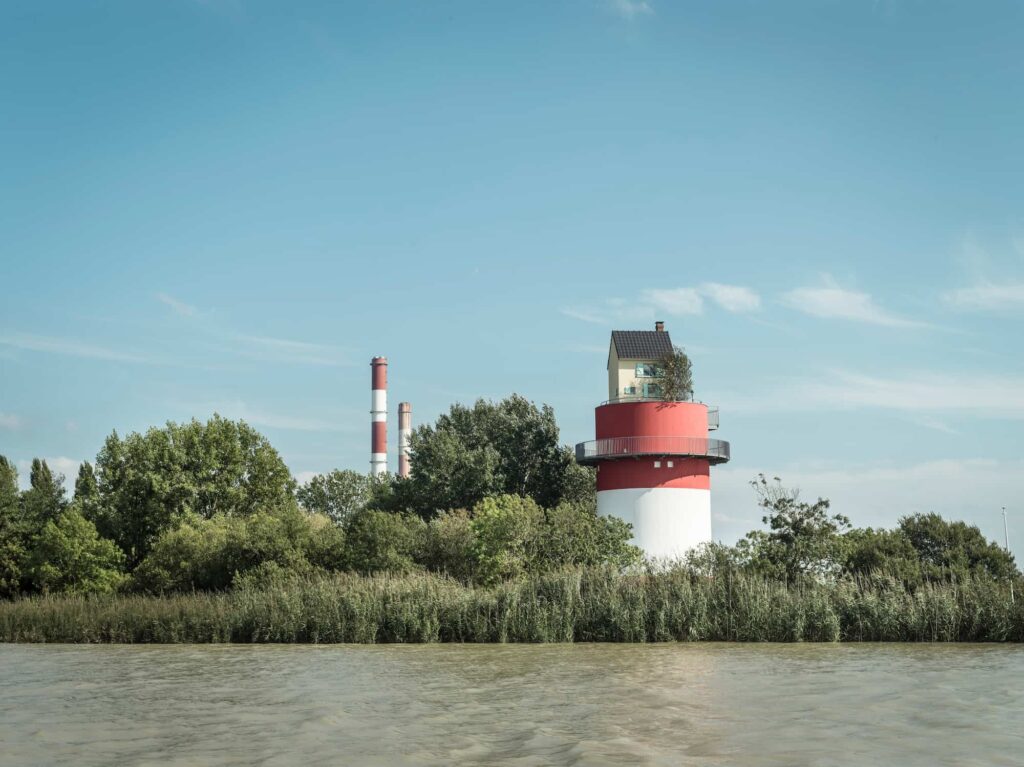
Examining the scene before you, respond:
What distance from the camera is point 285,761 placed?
1152 cm

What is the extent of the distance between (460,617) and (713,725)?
15.1m

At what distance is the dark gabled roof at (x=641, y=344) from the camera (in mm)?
45594

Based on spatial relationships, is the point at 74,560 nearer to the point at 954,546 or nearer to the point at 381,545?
the point at 381,545

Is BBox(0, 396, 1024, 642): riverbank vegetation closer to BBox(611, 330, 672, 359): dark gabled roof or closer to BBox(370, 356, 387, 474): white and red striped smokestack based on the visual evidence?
BBox(611, 330, 672, 359): dark gabled roof

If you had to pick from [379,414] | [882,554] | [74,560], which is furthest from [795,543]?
[379,414]

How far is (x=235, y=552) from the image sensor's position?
3838 cm

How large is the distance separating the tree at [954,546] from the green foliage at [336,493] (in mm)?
42751

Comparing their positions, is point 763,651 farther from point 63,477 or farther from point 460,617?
point 63,477

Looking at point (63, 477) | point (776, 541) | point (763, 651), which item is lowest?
point (763, 651)

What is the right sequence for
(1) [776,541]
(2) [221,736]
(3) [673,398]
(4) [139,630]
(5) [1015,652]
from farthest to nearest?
(3) [673,398] < (1) [776,541] < (4) [139,630] < (5) [1015,652] < (2) [221,736]

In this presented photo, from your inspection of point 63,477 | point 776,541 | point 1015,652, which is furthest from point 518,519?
point 63,477

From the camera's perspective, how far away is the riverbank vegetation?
2739 centimetres

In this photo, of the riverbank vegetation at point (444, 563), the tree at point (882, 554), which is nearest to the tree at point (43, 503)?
the riverbank vegetation at point (444, 563)

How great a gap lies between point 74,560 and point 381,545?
43.3 ft
